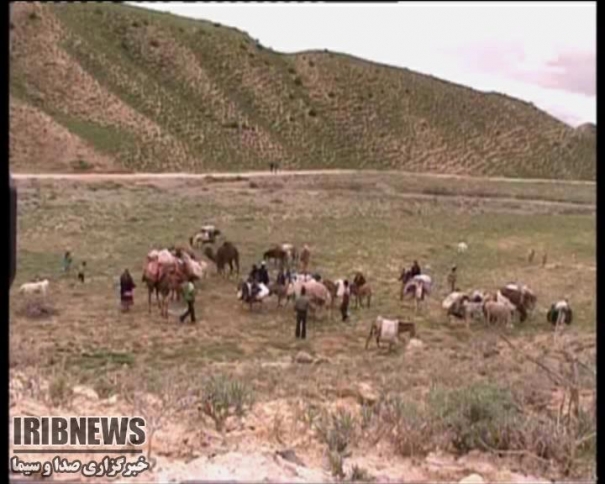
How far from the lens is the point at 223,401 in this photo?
7.35 m

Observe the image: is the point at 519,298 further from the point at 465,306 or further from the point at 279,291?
the point at 279,291

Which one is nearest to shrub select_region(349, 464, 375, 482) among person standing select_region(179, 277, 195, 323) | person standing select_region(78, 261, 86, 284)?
person standing select_region(179, 277, 195, 323)

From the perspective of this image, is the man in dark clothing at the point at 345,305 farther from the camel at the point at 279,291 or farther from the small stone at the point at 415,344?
the small stone at the point at 415,344

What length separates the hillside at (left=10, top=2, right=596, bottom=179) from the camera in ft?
186

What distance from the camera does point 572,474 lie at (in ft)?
19.6

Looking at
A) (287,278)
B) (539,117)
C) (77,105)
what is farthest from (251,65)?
(287,278)

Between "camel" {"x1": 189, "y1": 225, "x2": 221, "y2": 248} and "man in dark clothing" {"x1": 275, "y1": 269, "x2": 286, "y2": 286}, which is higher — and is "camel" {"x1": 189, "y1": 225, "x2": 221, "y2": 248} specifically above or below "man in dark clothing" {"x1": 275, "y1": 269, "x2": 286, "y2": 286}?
above

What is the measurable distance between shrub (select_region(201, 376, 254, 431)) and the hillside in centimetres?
4262

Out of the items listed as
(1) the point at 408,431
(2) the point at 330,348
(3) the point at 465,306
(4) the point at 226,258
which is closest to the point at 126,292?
(4) the point at 226,258

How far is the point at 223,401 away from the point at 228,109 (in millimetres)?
60987

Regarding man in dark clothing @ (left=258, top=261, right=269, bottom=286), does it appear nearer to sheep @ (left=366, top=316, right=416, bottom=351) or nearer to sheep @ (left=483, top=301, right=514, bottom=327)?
sheep @ (left=366, top=316, right=416, bottom=351)

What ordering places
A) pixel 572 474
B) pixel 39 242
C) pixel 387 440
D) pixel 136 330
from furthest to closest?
pixel 39 242 < pixel 136 330 < pixel 387 440 < pixel 572 474
